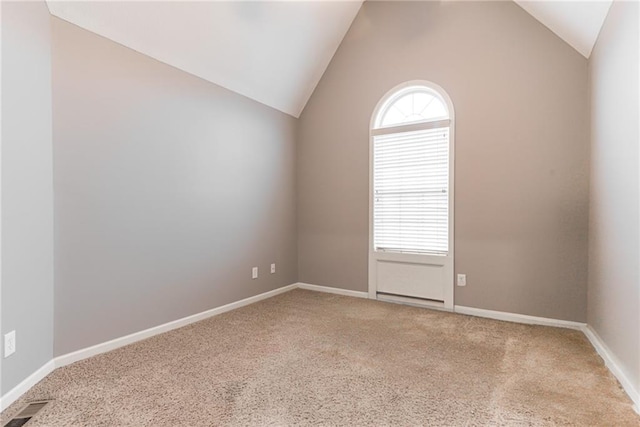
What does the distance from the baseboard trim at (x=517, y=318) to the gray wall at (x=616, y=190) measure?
187 mm

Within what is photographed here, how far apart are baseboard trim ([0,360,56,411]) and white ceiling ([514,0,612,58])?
4437 millimetres

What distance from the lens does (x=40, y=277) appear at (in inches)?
84.8

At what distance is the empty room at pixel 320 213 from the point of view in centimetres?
196

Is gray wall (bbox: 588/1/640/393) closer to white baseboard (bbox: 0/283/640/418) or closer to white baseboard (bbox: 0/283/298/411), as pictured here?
white baseboard (bbox: 0/283/640/418)

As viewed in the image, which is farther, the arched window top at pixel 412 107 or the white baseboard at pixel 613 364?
the arched window top at pixel 412 107

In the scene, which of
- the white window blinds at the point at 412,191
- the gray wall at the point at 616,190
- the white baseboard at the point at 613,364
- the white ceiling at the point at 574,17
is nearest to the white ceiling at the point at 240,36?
the white window blinds at the point at 412,191

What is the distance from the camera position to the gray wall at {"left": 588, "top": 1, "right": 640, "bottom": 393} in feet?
6.46

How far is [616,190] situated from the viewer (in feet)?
7.53

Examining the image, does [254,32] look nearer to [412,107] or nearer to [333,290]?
[412,107]

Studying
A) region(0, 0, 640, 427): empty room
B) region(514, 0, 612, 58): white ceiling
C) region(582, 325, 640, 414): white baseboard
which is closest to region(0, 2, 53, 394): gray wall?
region(0, 0, 640, 427): empty room

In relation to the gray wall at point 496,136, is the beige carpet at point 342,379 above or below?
below

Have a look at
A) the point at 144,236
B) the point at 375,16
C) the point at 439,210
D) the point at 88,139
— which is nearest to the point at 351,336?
the point at 439,210

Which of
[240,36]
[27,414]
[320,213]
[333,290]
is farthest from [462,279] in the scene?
[27,414]

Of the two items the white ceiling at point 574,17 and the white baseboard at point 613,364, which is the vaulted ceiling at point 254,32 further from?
the white baseboard at point 613,364
